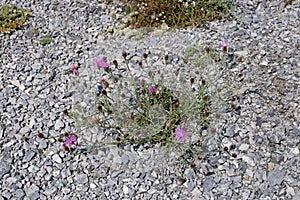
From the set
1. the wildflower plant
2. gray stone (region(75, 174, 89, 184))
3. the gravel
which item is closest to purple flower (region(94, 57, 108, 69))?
the wildflower plant

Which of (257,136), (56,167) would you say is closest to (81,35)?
(56,167)

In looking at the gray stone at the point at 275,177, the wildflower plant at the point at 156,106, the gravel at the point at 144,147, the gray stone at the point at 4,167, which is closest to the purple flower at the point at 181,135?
the wildflower plant at the point at 156,106

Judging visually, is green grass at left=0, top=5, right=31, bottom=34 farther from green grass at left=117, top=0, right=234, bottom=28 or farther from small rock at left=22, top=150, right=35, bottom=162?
small rock at left=22, top=150, right=35, bottom=162

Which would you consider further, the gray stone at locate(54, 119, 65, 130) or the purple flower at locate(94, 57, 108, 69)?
the purple flower at locate(94, 57, 108, 69)

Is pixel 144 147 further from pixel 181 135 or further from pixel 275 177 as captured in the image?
pixel 275 177

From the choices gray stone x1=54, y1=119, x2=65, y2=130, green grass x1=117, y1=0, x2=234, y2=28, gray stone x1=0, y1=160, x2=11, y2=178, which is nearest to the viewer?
gray stone x1=0, y1=160, x2=11, y2=178

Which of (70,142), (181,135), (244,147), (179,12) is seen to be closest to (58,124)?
(70,142)

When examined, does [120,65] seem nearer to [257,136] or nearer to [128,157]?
[128,157]

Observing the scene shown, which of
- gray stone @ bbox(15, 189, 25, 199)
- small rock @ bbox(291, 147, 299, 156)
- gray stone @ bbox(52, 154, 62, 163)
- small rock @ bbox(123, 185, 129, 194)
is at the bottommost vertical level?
small rock @ bbox(123, 185, 129, 194)
